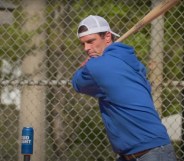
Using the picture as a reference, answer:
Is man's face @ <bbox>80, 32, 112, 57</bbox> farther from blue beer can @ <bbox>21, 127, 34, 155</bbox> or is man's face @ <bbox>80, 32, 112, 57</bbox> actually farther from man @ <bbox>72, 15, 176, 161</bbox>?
blue beer can @ <bbox>21, 127, 34, 155</bbox>

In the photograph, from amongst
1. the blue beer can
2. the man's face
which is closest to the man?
the man's face

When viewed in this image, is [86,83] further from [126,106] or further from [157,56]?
[157,56]

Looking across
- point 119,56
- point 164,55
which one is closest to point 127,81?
point 119,56

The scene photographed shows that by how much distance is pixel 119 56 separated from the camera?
3.82m

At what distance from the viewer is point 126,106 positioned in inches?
146

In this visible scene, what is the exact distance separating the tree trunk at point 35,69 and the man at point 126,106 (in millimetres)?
1927

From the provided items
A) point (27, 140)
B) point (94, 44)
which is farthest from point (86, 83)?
point (27, 140)

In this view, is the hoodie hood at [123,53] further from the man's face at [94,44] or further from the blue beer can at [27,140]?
the blue beer can at [27,140]

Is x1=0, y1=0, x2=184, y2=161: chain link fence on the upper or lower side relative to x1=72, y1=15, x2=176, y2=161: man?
upper

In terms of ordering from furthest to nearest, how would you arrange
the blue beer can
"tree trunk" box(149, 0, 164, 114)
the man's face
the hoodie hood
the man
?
"tree trunk" box(149, 0, 164, 114) < the blue beer can < the man's face < the hoodie hood < the man

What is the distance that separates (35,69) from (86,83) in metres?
1.92

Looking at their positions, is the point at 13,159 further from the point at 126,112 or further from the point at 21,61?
the point at 126,112

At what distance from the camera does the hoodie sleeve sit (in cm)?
385

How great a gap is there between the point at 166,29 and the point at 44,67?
1222 mm
